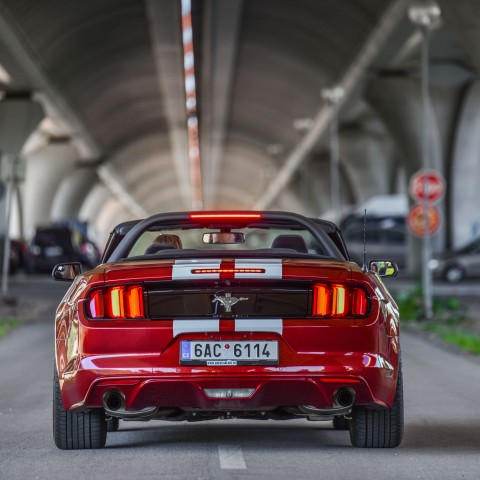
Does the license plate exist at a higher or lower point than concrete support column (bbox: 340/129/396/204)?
lower

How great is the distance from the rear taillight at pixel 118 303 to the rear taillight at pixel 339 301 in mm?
866

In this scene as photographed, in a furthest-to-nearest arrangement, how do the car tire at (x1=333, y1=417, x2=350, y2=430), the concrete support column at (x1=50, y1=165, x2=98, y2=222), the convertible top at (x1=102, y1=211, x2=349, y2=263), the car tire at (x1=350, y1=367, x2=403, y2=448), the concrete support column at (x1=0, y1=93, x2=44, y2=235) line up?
the concrete support column at (x1=50, y1=165, x2=98, y2=222) → the concrete support column at (x1=0, y1=93, x2=44, y2=235) → the car tire at (x1=333, y1=417, x2=350, y2=430) → the convertible top at (x1=102, y1=211, x2=349, y2=263) → the car tire at (x1=350, y1=367, x2=403, y2=448)

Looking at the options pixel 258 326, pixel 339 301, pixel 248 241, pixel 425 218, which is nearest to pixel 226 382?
pixel 258 326

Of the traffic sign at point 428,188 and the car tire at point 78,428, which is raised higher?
the traffic sign at point 428,188

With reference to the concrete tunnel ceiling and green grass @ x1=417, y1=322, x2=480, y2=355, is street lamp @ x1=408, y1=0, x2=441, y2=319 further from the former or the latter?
the concrete tunnel ceiling

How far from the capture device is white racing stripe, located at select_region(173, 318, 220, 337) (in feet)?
23.2

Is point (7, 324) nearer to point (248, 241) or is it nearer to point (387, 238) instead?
point (387, 238)

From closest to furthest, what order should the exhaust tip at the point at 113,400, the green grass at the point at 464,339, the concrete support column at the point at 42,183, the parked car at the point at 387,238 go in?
the exhaust tip at the point at 113,400, the green grass at the point at 464,339, the parked car at the point at 387,238, the concrete support column at the point at 42,183

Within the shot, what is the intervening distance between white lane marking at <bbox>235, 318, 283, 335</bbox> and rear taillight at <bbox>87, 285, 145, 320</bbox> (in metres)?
0.49

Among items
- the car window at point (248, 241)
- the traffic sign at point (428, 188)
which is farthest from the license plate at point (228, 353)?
the traffic sign at point (428, 188)

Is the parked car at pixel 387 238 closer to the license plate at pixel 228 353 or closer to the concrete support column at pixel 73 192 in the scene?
the concrete support column at pixel 73 192

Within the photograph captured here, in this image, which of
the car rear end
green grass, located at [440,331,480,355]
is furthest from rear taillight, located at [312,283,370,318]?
green grass, located at [440,331,480,355]

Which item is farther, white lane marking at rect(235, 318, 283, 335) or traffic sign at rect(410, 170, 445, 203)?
traffic sign at rect(410, 170, 445, 203)

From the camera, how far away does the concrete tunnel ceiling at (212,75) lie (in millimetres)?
36656
